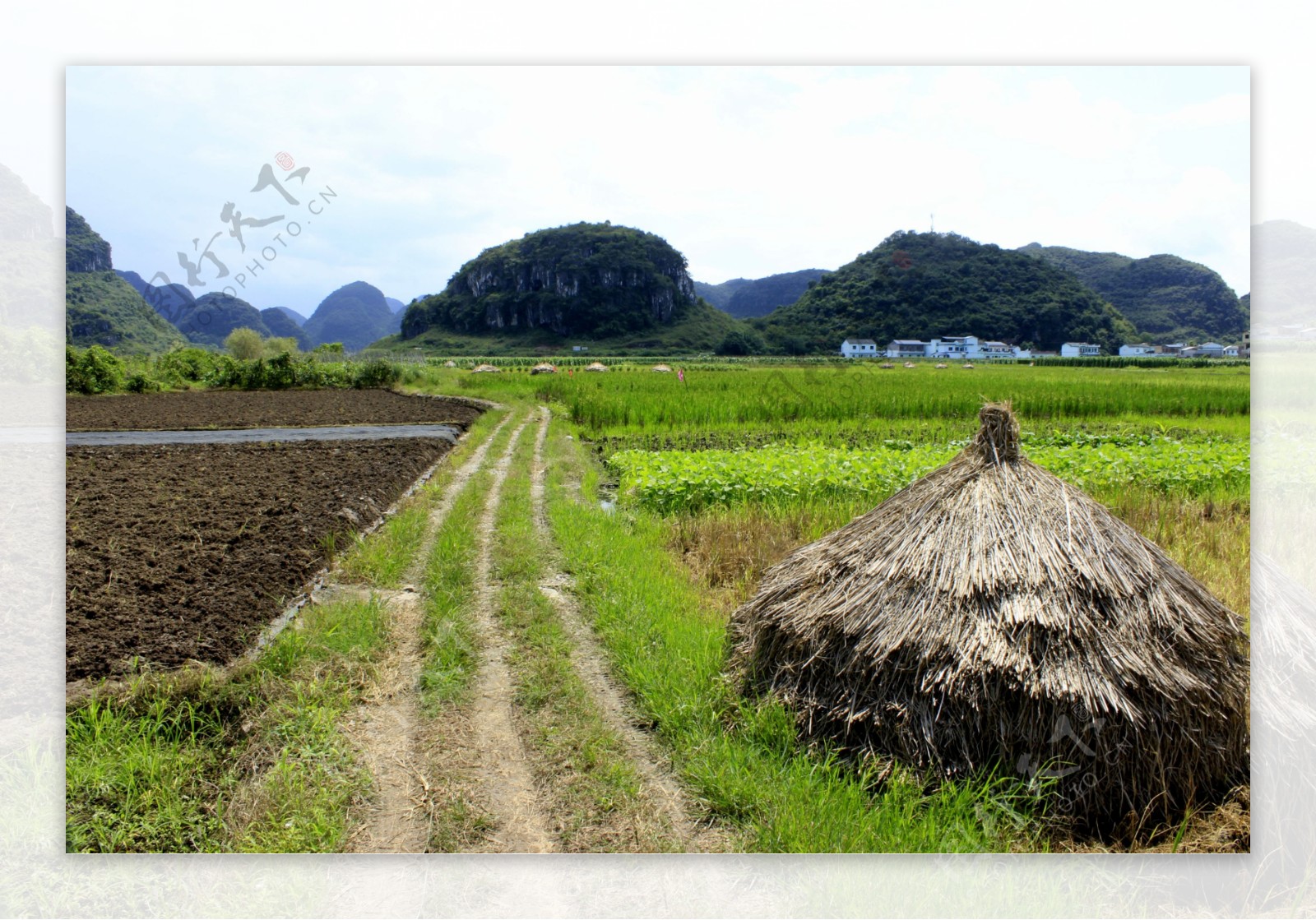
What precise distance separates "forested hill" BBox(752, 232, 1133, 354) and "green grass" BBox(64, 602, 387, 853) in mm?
5457

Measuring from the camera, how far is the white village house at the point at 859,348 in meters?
11.9

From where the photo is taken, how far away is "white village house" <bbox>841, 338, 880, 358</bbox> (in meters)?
11.9

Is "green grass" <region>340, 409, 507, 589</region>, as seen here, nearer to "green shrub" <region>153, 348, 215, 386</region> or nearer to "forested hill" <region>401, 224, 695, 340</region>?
"forested hill" <region>401, 224, 695, 340</region>

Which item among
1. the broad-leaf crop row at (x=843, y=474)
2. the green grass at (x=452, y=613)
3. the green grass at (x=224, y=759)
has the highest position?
the broad-leaf crop row at (x=843, y=474)

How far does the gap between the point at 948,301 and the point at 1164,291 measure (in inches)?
182

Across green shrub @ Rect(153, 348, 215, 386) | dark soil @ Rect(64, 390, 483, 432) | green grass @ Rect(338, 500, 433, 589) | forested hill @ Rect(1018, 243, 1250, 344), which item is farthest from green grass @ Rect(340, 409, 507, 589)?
green shrub @ Rect(153, 348, 215, 386)

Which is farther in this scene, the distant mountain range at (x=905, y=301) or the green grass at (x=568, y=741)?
the distant mountain range at (x=905, y=301)

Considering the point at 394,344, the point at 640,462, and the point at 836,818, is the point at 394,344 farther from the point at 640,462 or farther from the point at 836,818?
the point at 836,818

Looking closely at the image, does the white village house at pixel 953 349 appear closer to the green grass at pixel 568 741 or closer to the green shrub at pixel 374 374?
the green grass at pixel 568 741

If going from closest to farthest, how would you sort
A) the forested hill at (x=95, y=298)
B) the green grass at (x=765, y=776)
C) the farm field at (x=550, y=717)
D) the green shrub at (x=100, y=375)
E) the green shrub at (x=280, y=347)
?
the green grass at (x=765, y=776)
the farm field at (x=550, y=717)
the forested hill at (x=95, y=298)
the green shrub at (x=100, y=375)
the green shrub at (x=280, y=347)

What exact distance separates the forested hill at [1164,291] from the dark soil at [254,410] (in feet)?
45.5

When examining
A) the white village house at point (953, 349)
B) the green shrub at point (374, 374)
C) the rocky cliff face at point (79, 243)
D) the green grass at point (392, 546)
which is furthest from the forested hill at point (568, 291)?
the rocky cliff face at point (79, 243)

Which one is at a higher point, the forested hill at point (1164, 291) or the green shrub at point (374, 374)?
the green shrub at point (374, 374)

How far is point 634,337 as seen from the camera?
37938mm
